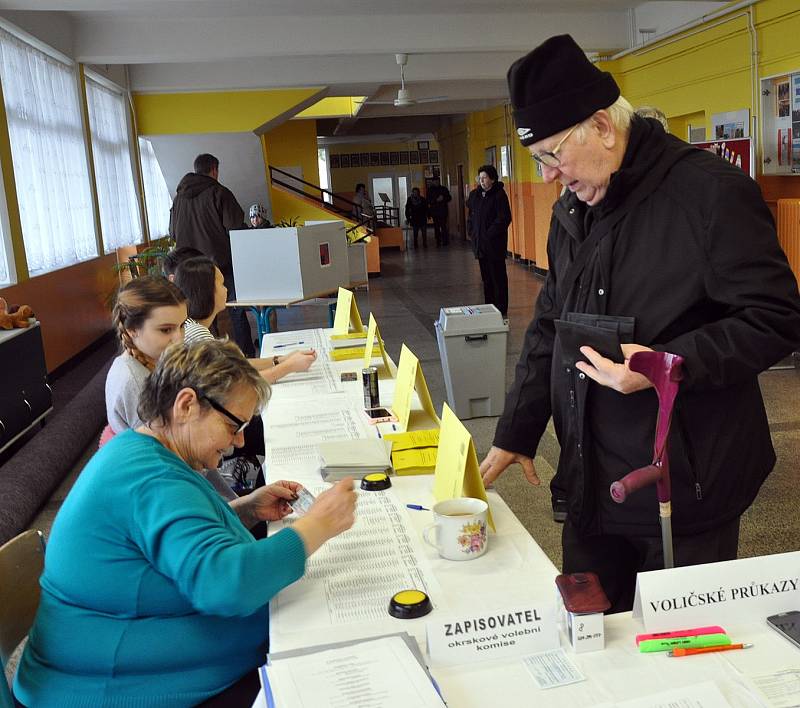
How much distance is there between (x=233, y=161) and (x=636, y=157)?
39.1ft

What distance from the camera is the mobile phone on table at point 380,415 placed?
264 cm

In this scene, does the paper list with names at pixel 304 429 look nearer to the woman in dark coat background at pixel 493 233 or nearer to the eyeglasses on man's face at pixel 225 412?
the eyeglasses on man's face at pixel 225 412

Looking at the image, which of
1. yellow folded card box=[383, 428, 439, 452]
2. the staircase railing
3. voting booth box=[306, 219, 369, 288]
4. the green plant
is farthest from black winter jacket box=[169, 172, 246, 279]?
the staircase railing

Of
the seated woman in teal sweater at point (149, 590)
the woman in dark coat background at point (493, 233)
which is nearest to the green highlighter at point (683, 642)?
the seated woman in teal sweater at point (149, 590)

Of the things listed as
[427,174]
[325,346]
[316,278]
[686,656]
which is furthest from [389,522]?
[427,174]

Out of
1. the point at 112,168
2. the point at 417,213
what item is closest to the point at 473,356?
the point at 112,168

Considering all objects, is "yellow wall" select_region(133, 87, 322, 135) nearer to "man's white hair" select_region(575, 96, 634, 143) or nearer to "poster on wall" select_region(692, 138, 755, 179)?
"poster on wall" select_region(692, 138, 755, 179)

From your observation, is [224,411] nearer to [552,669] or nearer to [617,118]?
[552,669]

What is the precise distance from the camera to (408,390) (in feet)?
8.31

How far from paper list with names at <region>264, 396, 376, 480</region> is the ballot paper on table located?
104 centimetres

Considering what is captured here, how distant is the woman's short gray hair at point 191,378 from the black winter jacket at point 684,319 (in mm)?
668

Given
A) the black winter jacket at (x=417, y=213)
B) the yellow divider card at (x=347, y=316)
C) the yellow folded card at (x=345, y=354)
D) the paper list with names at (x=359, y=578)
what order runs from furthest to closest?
the black winter jacket at (x=417, y=213)
the yellow divider card at (x=347, y=316)
the yellow folded card at (x=345, y=354)
the paper list with names at (x=359, y=578)

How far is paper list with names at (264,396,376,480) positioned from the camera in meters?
2.30

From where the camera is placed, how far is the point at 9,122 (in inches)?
262
